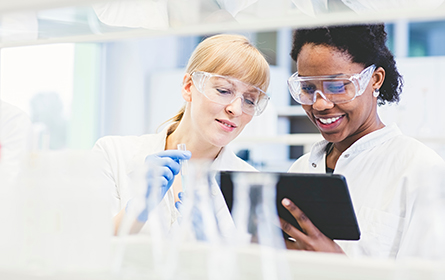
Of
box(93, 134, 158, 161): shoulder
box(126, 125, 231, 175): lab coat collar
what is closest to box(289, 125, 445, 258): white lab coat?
box(126, 125, 231, 175): lab coat collar

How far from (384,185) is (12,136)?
104cm

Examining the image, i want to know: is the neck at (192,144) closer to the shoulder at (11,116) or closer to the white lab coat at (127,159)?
the white lab coat at (127,159)

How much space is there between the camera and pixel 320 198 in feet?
2.98

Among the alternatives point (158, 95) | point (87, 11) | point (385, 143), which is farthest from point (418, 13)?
point (158, 95)

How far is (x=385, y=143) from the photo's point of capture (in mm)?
1405

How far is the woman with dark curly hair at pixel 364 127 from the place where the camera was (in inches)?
48.0

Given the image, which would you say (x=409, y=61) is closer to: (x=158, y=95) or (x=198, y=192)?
(x=158, y=95)

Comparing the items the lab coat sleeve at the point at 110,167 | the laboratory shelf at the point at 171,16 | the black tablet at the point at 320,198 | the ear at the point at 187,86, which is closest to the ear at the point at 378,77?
the black tablet at the point at 320,198

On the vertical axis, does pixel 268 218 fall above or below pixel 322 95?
below

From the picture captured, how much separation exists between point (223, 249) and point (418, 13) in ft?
1.42

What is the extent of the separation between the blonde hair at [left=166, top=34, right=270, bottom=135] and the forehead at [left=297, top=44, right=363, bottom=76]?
0.20 metres

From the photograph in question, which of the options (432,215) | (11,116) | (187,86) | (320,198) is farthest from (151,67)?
(432,215)

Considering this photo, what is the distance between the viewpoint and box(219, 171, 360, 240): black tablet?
844 millimetres

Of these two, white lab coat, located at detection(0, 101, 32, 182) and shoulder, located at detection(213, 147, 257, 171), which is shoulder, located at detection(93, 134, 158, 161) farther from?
white lab coat, located at detection(0, 101, 32, 182)
